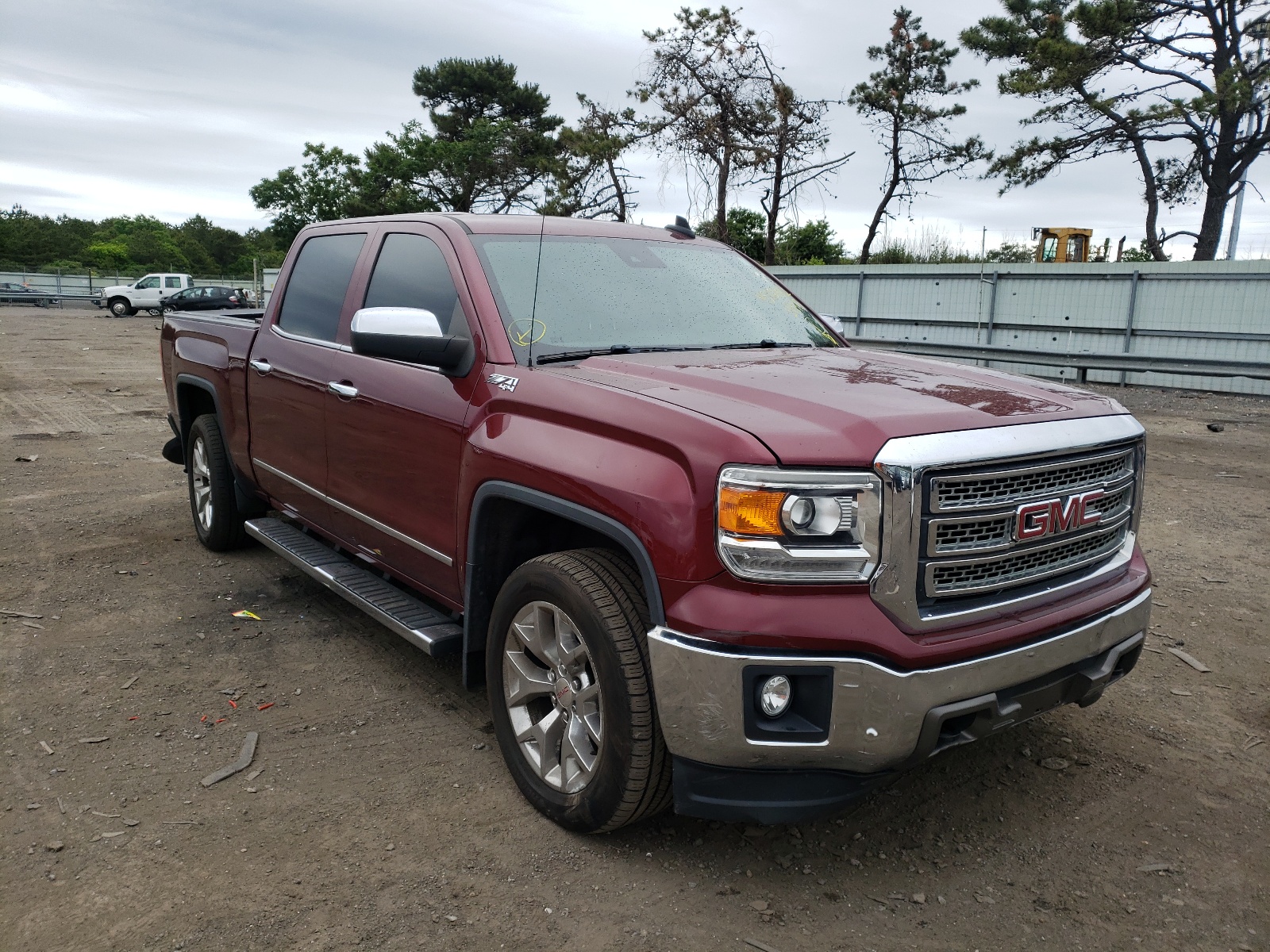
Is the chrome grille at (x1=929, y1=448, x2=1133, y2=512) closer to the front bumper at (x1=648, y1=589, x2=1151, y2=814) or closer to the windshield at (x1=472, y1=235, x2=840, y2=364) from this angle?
the front bumper at (x1=648, y1=589, x2=1151, y2=814)

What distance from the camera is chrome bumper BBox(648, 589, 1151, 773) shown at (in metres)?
2.41

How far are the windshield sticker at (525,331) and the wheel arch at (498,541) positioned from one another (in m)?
0.54

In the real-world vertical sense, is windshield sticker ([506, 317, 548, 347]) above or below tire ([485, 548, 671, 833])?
above

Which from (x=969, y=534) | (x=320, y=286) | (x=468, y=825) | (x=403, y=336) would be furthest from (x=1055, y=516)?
(x=320, y=286)

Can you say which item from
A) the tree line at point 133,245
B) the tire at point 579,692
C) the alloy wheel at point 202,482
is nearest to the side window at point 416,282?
the tire at point 579,692

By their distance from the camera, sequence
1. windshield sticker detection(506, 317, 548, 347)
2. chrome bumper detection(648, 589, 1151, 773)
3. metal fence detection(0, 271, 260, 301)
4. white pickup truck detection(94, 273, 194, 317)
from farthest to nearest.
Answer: metal fence detection(0, 271, 260, 301), white pickup truck detection(94, 273, 194, 317), windshield sticker detection(506, 317, 548, 347), chrome bumper detection(648, 589, 1151, 773)

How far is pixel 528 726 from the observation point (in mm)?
3125

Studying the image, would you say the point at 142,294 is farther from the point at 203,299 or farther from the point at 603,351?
the point at 603,351

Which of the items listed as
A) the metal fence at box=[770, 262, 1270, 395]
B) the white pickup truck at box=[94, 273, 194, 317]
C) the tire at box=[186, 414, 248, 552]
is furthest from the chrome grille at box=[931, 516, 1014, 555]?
the white pickup truck at box=[94, 273, 194, 317]

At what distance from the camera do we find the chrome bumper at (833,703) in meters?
2.41

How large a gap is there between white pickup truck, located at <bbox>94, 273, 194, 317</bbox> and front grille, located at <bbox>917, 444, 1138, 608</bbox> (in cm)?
4535

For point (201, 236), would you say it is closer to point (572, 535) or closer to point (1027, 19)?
point (1027, 19)

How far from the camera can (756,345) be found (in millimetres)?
3803

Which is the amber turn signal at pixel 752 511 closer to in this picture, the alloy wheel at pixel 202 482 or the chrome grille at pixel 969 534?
the chrome grille at pixel 969 534
